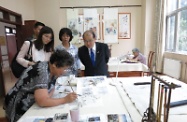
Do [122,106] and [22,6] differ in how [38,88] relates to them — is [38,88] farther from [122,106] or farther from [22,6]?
[22,6]

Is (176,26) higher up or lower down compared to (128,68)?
higher up

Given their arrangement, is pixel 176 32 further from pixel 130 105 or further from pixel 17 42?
pixel 17 42

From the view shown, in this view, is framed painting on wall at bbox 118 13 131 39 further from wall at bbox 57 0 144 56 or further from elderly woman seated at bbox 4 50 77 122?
elderly woman seated at bbox 4 50 77 122

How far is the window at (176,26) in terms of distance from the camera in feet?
12.8

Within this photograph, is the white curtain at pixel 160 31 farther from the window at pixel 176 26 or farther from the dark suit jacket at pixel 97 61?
the dark suit jacket at pixel 97 61

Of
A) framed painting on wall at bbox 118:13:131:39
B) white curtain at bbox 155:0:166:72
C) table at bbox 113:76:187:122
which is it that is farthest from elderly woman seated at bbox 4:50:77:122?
framed painting on wall at bbox 118:13:131:39

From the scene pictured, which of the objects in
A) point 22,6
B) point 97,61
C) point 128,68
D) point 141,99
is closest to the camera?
point 141,99

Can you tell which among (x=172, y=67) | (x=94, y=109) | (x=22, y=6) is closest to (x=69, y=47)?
(x=94, y=109)

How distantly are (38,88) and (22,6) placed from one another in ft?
11.9

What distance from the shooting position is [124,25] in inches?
201

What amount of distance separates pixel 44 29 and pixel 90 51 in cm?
62

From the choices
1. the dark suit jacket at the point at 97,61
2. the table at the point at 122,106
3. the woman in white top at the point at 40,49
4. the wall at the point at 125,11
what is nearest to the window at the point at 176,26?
the wall at the point at 125,11

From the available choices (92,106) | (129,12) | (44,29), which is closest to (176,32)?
(129,12)

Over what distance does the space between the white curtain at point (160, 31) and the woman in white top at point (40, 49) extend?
3.65 meters
